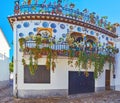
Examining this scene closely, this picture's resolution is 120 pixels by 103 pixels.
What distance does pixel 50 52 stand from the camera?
625 inches

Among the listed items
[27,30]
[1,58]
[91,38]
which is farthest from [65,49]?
[1,58]

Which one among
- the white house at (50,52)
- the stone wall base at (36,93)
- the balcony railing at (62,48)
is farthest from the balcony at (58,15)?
the stone wall base at (36,93)

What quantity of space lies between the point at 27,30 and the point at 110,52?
25.5ft

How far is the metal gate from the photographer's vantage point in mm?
17188

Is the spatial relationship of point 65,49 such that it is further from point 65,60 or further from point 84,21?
point 84,21

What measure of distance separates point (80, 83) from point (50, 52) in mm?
4019

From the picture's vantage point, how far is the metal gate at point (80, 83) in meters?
17.2

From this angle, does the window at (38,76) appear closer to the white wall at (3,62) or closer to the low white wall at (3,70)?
the white wall at (3,62)

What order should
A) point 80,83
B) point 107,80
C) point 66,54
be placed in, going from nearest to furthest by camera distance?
point 66,54
point 80,83
point 107,80

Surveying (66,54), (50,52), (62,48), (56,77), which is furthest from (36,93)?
(62,48)

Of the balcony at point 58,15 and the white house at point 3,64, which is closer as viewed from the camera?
the balcony at point 58,15

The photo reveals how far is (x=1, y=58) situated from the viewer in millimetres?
22766

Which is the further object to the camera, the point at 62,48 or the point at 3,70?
the point at 3,70

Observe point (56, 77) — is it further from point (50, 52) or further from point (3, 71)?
point (3, 71)
